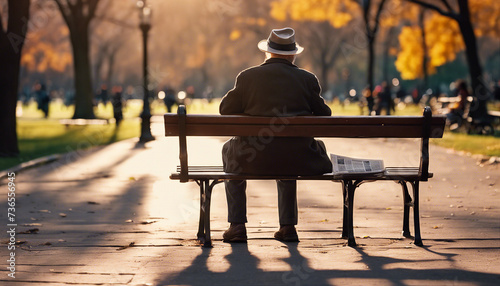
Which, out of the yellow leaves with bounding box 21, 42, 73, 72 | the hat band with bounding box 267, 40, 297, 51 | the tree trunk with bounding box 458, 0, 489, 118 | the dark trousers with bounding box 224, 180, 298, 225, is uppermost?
the yellow leaves with bounding box 21, 42, 73, 72

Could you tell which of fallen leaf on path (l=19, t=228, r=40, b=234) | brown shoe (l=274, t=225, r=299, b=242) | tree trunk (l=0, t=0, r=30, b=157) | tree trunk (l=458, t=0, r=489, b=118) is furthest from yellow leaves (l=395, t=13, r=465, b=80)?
brown shoe (l=274, t=225, r=299, b=242)

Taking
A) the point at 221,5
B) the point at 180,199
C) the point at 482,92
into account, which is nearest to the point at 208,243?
the point at 180,199

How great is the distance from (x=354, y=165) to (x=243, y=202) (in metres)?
0.93

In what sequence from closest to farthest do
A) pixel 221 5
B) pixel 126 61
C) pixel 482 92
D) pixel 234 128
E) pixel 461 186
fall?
pixel 234 128 < pixel 461 186 < pixel 482 92 < pixel 221 5 < pixel 126 61

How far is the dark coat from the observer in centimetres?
671

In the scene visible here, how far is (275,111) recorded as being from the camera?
6727 mm

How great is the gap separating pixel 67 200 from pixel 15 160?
20.9ft

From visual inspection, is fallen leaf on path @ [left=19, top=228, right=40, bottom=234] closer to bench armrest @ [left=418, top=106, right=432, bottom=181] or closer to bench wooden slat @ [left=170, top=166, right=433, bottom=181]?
bench wooden slat @ [left=170, top=166, right=433, bottom=181]

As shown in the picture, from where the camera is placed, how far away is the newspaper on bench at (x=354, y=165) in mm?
6836

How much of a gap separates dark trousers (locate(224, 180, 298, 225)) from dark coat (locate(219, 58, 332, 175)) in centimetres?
19

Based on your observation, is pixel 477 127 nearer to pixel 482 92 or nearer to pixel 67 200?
pixel 482 92

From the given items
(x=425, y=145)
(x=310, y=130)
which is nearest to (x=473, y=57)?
(x=425, y=145)

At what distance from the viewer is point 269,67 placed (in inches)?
A: 269

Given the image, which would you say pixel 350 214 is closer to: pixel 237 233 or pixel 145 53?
pixel 237 233
